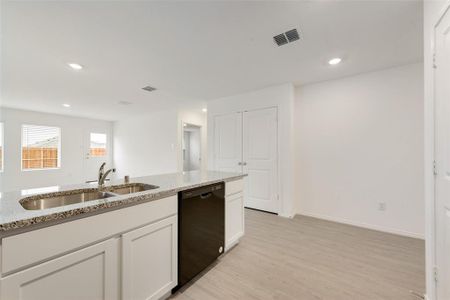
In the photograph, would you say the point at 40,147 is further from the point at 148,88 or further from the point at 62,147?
the point at 148,88

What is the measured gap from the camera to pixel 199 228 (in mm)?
1719

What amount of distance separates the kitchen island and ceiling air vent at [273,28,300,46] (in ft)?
5.84

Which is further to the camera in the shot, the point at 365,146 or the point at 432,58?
the point at 365,146

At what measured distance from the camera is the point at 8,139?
496 cm

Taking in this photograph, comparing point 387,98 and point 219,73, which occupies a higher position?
point 219,73

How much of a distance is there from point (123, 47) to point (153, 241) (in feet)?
7.05

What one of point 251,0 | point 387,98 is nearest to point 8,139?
point 251,0

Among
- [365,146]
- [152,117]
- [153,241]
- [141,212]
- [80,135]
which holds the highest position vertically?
[152,117]

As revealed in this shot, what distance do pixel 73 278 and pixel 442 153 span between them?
2325 mm

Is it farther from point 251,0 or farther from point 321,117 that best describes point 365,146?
point 251,0

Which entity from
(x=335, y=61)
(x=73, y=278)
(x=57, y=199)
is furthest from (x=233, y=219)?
(x=335, y=61)

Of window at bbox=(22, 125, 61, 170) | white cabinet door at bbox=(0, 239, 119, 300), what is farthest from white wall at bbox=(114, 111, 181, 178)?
white cabinet door at bbox=(0, 239, 119, 300)

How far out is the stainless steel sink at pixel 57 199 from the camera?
4.05ft

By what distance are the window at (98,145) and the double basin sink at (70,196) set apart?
637 cm
